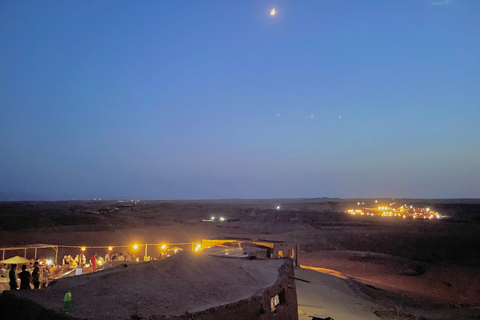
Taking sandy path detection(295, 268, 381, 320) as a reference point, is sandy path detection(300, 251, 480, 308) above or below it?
below

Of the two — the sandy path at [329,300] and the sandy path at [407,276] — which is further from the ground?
the sandy path at [329,300]

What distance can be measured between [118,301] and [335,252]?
116 feet

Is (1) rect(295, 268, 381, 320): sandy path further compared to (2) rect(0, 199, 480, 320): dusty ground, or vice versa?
(2) rect(0, 199, 480, 320): dusty ground

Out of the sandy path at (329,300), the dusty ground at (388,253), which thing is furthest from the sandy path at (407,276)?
the sandy path at (329,300)

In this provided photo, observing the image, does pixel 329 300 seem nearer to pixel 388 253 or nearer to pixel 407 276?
pixel 407 276

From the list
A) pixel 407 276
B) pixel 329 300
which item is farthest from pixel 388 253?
pixel 329 300

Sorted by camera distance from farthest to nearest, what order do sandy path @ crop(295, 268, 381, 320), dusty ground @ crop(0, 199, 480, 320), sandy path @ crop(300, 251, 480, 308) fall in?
sandy path @ crop(300, 251, 480, 308)
dusty ground @ crop(0, 199, 480, 320)
sandy path @ crop(295, 268, 381, 320)

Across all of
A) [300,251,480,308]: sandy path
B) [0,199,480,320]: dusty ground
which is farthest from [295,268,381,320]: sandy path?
[300,251,480,308]: sandy path

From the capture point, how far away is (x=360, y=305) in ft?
66.4

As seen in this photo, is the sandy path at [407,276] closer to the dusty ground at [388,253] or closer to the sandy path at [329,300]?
the dusty ground at [388,253]

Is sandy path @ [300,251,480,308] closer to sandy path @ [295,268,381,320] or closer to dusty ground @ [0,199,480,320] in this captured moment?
dusty ground @ [0,199,480,320]

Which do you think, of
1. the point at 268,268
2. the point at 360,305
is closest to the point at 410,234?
the point at 360,305

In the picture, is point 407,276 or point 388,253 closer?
point 407,276

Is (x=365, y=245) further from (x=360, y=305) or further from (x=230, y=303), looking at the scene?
(x=230, y=303)
